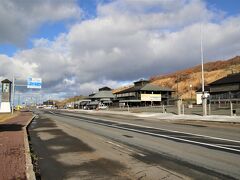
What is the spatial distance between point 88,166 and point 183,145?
5.73 meters

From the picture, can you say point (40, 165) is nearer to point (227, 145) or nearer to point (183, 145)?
point (183, 145)

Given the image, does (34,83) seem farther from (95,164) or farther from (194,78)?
(194,78)

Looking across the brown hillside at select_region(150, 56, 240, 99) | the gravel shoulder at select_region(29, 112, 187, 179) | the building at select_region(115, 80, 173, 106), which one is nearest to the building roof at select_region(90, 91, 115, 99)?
the building at select_region(115, 80, 173, 106)

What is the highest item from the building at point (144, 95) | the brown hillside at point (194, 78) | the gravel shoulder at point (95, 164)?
the brown hillside at point (194, 78)

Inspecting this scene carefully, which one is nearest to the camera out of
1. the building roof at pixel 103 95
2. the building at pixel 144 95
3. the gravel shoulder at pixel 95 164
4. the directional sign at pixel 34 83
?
the gravel shoulder at pixel 95 164

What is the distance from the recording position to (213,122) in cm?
3241

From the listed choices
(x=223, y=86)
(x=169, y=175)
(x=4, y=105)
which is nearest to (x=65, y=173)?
(x=169, y=175)

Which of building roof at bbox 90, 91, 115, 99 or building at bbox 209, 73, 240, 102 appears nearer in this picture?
building at bbox 209, 73, 240, 102

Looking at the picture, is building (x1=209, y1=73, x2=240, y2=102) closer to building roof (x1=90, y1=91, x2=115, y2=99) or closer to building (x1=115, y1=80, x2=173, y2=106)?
building (x1=115, y1=80, x2=173, y2=106)

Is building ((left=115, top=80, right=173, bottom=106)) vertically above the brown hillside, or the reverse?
the brown hillside

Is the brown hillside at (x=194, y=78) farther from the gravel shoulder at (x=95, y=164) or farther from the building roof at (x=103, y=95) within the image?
the gravel shoulder at (x=95, y=164)

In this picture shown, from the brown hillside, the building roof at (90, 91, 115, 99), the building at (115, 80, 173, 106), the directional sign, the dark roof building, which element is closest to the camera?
the directional sign

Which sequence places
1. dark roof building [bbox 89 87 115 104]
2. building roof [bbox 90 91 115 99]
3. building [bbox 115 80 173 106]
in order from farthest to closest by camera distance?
building roof [bbox 90 91 115 99], dark roof building [bbox 89 87 115 104], building [bbox 115 80 173 106]

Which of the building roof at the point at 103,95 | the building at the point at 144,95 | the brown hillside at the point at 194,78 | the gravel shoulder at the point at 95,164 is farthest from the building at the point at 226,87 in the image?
the gravel shoulder at the point at 95,164
